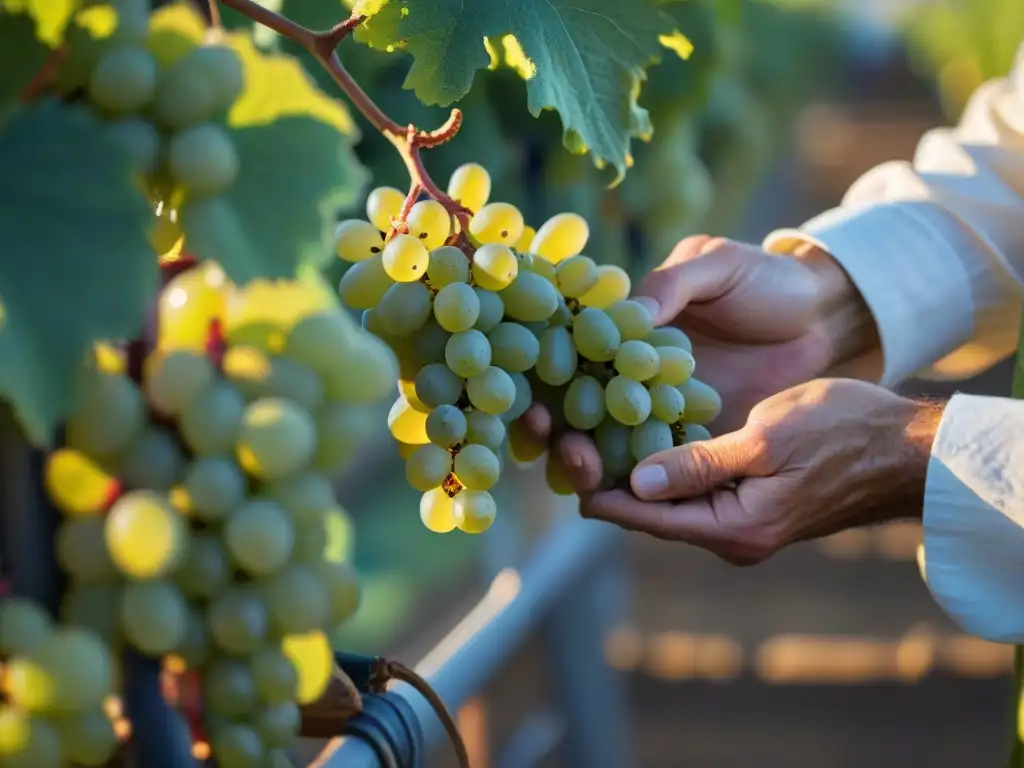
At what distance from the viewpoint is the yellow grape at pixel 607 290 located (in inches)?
32.6

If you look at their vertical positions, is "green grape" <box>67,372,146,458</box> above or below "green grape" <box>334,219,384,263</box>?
above

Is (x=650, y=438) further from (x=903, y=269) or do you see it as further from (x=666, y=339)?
(x=903, y=269)

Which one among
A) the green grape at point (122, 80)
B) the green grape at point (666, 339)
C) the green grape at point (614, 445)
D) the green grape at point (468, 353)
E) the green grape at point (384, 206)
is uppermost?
the green grape at point (122, 80)

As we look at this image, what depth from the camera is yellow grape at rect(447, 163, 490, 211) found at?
2.62ft

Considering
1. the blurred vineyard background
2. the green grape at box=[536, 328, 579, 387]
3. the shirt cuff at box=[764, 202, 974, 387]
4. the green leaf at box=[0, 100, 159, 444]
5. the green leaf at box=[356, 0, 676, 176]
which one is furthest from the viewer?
the blurred vineyard background

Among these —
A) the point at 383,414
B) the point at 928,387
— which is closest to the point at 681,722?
the point at 383,414

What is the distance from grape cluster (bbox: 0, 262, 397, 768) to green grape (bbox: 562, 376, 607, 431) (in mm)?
166

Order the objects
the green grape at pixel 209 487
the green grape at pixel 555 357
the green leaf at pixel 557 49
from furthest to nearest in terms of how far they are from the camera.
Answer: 1. the green grape at pixel 555 357
2. the green leaf at pixel 557 49
3. the green grape at pixel 209 487

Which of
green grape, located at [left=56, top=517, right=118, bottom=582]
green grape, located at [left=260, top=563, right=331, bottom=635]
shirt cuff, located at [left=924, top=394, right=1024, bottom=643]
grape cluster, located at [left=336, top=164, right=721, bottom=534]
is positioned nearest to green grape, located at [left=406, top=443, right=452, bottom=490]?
grape cluster, located at [left=336, top=164, right=721, bottom=534]

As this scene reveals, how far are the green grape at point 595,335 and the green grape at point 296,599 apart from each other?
9.1 inches

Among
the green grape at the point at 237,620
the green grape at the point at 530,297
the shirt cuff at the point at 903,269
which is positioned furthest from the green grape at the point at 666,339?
the shirt cuff at the point at 903,269

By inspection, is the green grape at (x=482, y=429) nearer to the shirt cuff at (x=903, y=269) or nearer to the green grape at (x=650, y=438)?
the green grape at (x=650, y=438)

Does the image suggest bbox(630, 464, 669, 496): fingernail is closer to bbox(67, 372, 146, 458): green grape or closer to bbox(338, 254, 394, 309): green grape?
bbox(338, 254, 394, 309): green grape

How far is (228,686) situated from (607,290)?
34cm
